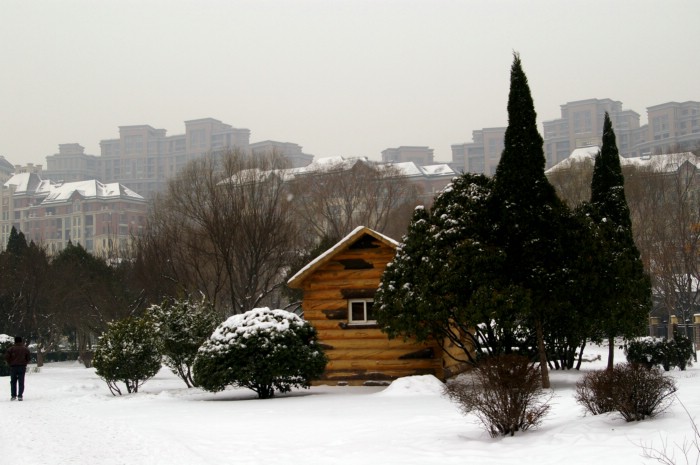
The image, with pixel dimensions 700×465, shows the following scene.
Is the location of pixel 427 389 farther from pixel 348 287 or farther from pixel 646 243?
pixel 646 243

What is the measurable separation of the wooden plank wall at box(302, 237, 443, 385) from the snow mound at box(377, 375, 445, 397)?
8.93 feet

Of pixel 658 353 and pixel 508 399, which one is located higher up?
pixel 508 399

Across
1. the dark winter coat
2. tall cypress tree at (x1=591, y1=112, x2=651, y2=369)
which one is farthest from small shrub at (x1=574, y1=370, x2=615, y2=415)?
the dark winter coat

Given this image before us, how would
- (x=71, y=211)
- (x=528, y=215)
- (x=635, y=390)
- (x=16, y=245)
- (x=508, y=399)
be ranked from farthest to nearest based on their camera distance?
(x=71, y=211) < (x=16, y=245) < (x=528, y=215) < (x=508, y=399) < (x=635, y=390)

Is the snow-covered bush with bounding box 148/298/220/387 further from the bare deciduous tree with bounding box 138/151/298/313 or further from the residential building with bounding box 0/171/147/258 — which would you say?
the residential building with bounding box 0/171/147/258

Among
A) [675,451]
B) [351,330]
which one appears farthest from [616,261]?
[675,451]

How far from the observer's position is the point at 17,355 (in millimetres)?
21094

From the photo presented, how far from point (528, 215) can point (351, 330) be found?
22.2 ft

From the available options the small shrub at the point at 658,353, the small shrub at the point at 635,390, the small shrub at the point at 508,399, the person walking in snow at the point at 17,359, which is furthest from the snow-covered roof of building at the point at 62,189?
the small shrub at the point at 635,390

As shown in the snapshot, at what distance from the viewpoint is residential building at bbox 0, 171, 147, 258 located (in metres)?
171

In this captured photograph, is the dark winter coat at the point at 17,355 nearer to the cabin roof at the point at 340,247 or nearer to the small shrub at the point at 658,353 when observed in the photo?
the cabin roof at the point at 340,247

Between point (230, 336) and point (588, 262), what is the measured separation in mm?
8817

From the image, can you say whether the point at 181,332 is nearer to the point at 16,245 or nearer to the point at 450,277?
the point at 450,277

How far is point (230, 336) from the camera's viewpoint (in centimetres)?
2025
